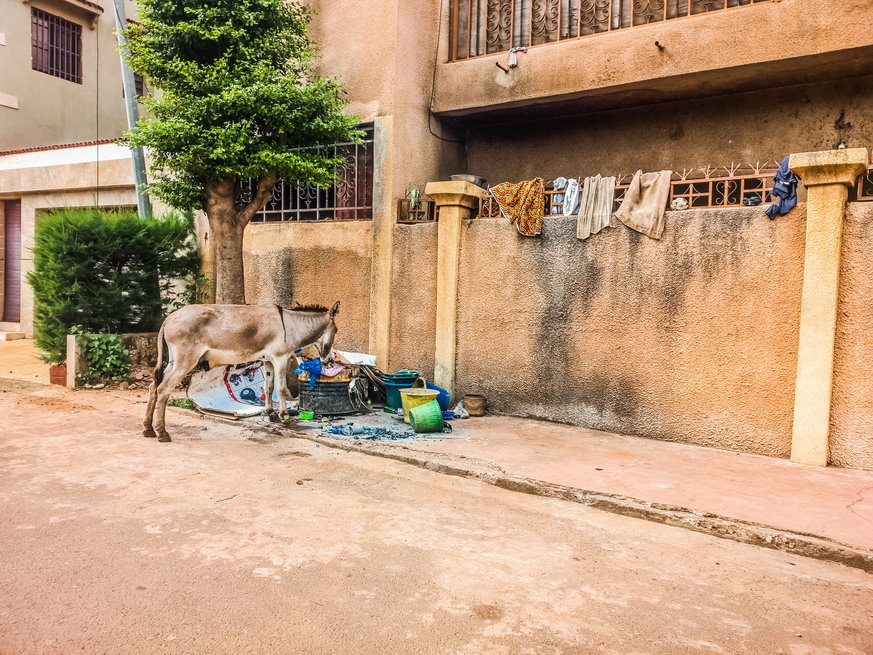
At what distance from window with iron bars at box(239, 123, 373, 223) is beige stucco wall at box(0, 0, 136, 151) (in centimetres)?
1119

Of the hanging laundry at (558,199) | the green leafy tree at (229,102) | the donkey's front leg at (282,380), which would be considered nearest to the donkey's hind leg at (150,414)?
the donkey's front leg at (282,380)

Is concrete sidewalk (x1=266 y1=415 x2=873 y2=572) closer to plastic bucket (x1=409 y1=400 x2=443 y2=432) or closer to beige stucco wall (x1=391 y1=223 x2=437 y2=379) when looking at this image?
plastic bucket (x1=409 y1=400 x2=443 y2=432)

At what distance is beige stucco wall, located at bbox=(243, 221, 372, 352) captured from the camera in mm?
10445

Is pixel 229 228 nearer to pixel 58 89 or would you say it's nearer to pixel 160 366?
pixel 160 366

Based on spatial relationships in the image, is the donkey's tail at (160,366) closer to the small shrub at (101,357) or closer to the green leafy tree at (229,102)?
the green leafy tree at (229,102)

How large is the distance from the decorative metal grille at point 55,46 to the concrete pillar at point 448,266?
15.9m

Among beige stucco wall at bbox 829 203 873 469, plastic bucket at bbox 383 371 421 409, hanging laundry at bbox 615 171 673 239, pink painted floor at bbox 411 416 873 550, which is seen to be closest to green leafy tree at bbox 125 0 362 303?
plastic bucket at bbox 383 371 421 409

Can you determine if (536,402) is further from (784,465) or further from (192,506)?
(192,506)

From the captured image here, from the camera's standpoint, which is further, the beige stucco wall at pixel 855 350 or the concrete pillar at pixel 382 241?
the concrete pillar at pixel 382 241

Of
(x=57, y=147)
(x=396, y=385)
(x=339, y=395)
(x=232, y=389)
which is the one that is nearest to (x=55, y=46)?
(x=57, y=147)

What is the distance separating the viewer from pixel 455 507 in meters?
5.38

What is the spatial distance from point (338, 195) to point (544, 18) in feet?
14.6

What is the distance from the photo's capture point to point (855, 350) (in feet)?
21.5

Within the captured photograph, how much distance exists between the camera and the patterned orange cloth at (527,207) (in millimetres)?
8594
